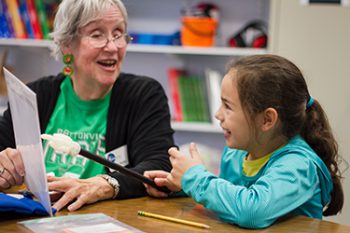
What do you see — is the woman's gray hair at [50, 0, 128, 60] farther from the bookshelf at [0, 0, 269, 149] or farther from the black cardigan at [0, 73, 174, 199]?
the bookshelf at [0, 0, 269, 149]

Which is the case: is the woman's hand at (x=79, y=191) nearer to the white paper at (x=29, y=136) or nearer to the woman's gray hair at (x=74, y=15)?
the white paper at (x=29, y=136)

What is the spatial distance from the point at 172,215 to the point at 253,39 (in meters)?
2.21

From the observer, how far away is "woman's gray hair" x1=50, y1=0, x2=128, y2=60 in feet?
6.51

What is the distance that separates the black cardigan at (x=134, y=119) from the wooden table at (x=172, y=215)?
293 millimetres

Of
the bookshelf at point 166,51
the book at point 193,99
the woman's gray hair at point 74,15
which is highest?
the woman's gray hair at point 74,15

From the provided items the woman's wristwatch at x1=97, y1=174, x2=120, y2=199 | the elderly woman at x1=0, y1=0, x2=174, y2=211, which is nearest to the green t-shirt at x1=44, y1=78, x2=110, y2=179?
the elderly woman at x1=0, y1=0, x2=174, y2=211

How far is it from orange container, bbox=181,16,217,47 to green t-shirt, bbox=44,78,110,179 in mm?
1422

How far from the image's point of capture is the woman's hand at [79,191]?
1431mm

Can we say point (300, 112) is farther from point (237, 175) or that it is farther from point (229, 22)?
point (229, 22)

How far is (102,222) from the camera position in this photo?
1.29m

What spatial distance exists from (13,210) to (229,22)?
101 inches

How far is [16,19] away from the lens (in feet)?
11.9

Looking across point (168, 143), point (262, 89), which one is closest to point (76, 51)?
point (168, 143)

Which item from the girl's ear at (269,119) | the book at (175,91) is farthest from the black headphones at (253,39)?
the girl's ear at (269,119)
